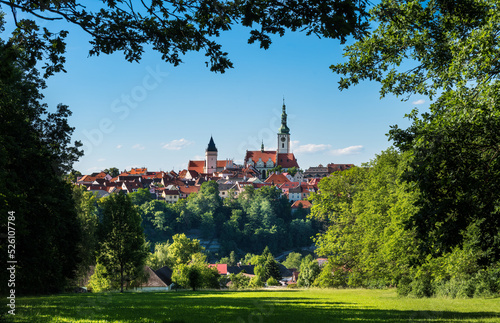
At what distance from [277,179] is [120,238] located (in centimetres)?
14522

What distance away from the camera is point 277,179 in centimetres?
18050

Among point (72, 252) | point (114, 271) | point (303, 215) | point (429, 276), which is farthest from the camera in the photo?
point (303, 215)

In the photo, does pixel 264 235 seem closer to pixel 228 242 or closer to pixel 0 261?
pixel 228 242

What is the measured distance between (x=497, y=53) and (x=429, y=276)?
1659cm

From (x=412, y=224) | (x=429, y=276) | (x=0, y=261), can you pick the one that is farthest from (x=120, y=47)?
(x=429, y=276)

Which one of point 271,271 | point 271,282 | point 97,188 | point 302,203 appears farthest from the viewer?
point 97,188

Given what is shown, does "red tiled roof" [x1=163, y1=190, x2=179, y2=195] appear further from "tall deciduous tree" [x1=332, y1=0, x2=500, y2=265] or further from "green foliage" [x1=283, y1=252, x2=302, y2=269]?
"tall deciduous tree" [x1=332, y1=0, x2=500, y2=265]

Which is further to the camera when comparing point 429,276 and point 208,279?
point 208,279

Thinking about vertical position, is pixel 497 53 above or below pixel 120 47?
above

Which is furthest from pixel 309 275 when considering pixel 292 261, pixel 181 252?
pixel 292 261

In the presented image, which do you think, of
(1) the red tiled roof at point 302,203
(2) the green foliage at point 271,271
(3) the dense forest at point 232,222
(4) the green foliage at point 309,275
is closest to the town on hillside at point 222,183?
(1) the red tiled roof at point 302,203

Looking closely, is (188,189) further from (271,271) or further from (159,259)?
(159,259)

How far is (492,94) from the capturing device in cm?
924

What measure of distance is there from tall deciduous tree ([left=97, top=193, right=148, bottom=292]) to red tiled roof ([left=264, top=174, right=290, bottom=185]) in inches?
5551
